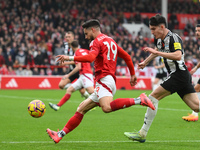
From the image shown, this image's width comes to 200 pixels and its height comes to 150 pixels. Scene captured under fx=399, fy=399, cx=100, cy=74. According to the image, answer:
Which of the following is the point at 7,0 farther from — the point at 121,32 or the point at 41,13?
the point at 121,32

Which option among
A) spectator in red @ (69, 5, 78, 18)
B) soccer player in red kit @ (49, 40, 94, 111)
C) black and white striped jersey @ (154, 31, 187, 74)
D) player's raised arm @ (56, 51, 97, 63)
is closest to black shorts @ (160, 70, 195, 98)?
black and white striped jersey @ (154, 31, 187, 74)

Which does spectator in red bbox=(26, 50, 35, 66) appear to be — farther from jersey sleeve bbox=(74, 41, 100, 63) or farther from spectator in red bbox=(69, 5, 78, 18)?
jersey sleeve bbox=(74, 41, 100, 63)

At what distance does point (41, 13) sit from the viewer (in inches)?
1234

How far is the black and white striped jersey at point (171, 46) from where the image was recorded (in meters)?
6.89

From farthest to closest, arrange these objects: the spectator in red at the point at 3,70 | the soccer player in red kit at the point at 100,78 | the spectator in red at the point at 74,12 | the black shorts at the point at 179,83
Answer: the spectator in red at the point at 74,12
the spectator in red at the point at 3,70
the black shorts at the point at 179,83
the soccer player in red kit at the point at 100,78

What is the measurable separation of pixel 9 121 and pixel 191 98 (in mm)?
5116

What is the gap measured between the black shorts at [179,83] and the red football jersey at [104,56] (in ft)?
3.45

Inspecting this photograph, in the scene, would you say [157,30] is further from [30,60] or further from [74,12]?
[74,12]

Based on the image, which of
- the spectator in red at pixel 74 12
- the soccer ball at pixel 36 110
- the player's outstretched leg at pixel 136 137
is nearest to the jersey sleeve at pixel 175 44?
the player's outstretched leg at pixel 136 137

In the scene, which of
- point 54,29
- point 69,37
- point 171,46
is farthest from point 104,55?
point 54,29

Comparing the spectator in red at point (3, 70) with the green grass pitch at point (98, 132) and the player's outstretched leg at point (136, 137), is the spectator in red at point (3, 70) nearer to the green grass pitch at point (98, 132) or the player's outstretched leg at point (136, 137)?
the green grass pitch at point (98, 132)

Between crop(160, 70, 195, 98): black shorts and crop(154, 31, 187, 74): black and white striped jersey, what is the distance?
110 millimetres

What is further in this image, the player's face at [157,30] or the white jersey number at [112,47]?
the player's face at [157,30]

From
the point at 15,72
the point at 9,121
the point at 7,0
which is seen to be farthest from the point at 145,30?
the point at 9,121
